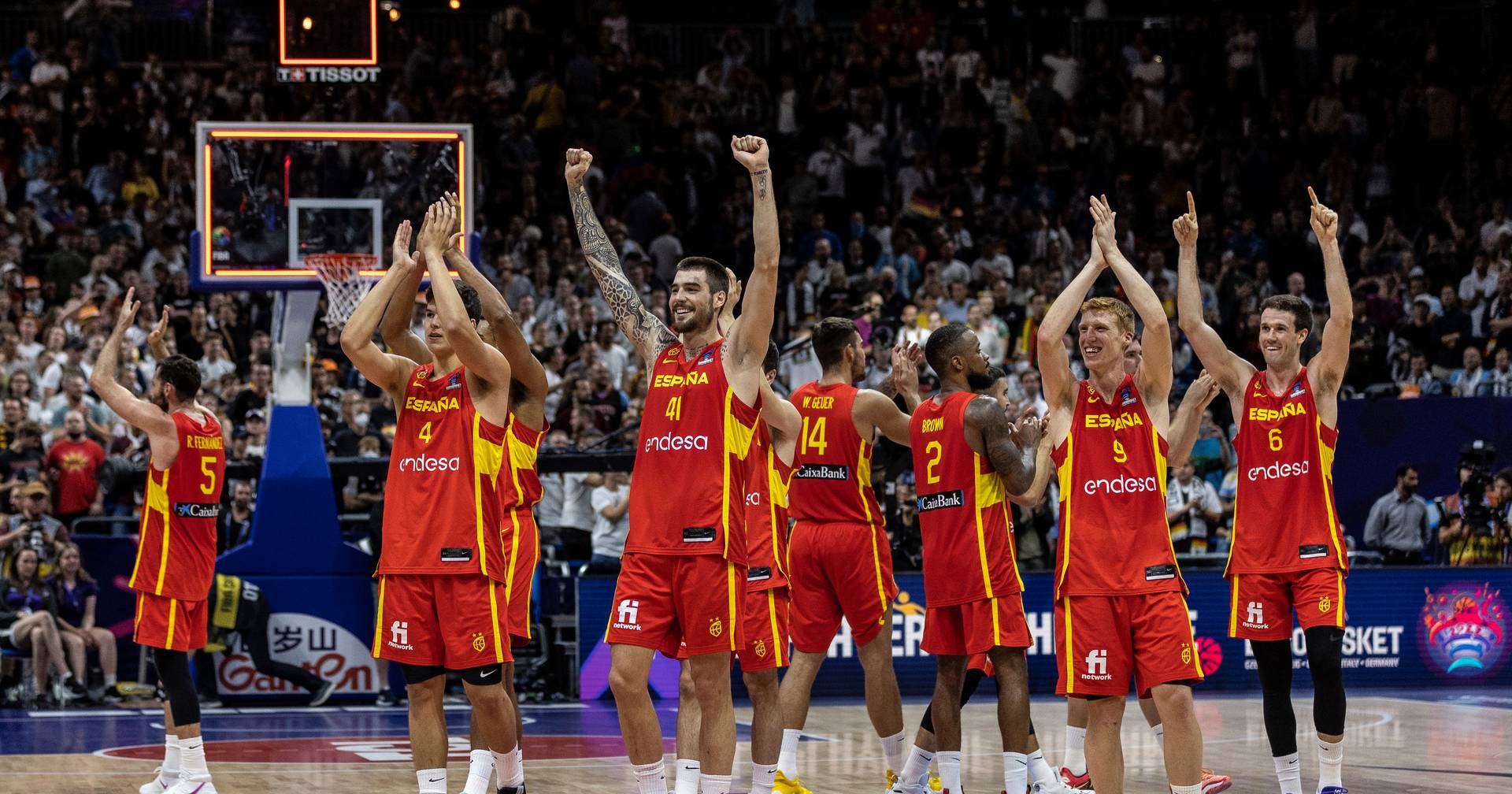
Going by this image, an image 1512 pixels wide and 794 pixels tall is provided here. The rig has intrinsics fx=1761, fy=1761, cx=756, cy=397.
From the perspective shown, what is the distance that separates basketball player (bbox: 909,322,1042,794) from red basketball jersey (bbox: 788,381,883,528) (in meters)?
0.51

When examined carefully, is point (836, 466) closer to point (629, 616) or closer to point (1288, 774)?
point (629, 616)

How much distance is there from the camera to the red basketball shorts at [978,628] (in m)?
8.90

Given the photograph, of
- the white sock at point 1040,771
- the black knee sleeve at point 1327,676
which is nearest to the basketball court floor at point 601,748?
the white sock at point 1040,771

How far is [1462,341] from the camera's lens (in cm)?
2109

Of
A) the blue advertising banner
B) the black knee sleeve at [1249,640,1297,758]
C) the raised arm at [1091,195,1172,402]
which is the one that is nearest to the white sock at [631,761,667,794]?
the raised arm at [1091,195,1172,402]

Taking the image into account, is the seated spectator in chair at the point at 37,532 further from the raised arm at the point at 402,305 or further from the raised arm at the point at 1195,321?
the raised arm at the point at 1195,321

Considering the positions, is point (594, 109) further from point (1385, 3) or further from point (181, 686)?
point (181, 686)

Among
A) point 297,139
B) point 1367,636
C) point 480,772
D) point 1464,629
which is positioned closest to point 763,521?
→ point 480,772

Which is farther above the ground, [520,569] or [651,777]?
[520,569]

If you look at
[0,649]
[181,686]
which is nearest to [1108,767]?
[181,686]

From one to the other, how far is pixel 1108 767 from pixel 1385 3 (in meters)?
24.7

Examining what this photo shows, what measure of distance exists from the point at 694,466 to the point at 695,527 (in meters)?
0.27

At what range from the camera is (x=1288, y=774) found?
28.3 ft

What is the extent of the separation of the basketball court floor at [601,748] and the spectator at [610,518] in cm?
196
